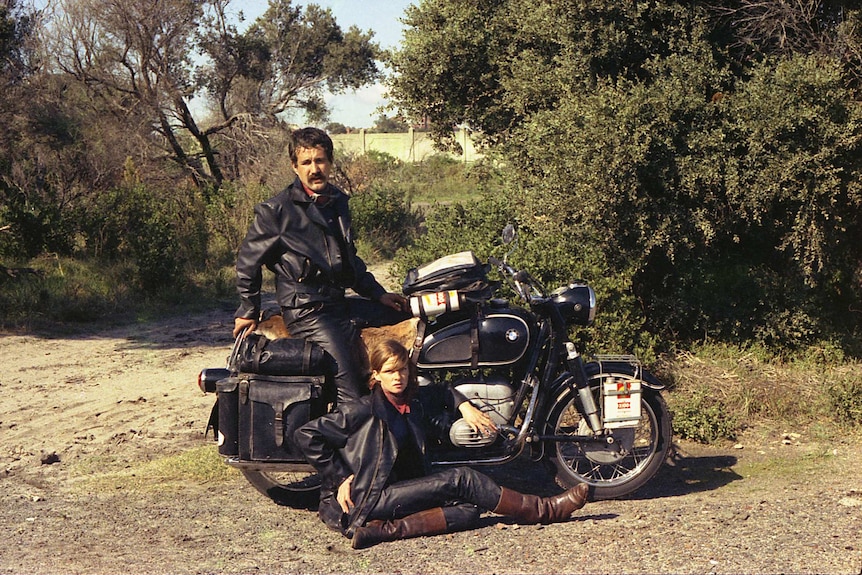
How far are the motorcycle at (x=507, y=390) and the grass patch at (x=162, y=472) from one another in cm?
61

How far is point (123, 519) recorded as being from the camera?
555 cm

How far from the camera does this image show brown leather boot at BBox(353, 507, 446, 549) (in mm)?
4961

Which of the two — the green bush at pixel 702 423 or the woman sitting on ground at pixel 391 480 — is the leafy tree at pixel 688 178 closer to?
the green bush at pixel 702 423

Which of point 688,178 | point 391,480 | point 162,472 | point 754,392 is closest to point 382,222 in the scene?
point 688,178

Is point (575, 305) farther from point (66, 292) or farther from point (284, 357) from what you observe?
point (66, 292)

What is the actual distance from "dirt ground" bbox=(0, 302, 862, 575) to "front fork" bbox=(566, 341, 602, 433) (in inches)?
19.3

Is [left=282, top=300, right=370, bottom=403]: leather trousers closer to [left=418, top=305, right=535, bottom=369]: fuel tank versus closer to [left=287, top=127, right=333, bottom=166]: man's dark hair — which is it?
[left=418, top=305, right=535, bottom=369]: fuel tank

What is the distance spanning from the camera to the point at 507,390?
5723 millimetres

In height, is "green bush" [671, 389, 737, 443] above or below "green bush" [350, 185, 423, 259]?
below

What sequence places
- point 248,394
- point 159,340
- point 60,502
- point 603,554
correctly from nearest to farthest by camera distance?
point 603,554, point 248,394, point 60,502, point 159,340

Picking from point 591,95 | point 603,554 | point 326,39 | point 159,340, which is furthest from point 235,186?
point 326,39

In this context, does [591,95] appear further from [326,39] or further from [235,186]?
[326,39]

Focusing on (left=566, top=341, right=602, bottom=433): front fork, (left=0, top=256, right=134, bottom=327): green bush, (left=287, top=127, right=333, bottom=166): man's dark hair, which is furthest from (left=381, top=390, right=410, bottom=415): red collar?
(left=0, top=256, right=134, bottom=327): green bush

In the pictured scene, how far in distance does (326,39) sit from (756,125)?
106 feet
